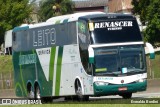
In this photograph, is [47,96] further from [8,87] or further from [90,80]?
[8,87]

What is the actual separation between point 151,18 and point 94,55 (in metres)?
47.9

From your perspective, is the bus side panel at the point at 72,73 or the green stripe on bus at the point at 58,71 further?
the green stripe on bus at the point at 58,71

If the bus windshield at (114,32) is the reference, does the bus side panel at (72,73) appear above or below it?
below

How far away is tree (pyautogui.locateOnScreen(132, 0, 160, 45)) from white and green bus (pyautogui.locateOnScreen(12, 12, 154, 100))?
4205 cm

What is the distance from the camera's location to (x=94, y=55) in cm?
2847

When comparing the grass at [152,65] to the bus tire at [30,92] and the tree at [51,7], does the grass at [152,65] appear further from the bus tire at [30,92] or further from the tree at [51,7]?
the tree at [51,7]

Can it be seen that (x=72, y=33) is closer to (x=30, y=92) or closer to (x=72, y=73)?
(x=72, y=73)

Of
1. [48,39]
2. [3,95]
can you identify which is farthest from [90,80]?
[3,95]

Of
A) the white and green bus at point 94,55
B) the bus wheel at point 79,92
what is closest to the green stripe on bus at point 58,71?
the white and green bus at point 94,55

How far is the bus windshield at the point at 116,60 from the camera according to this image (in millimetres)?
28547

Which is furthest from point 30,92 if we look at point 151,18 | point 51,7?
point 51,7

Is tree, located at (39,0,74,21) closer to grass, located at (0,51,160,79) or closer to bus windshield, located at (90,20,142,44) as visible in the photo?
grass, located at (0,51,160,79)

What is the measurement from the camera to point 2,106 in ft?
77.6

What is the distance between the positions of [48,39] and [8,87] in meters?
21.8
